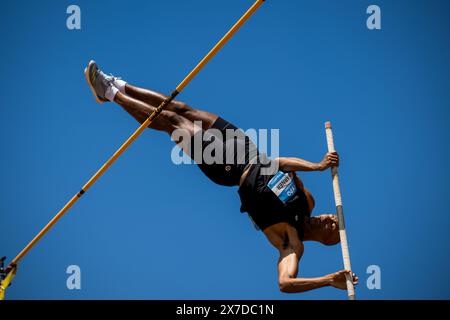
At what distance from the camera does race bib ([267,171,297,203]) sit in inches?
403

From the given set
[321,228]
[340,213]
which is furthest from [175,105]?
[340,213]

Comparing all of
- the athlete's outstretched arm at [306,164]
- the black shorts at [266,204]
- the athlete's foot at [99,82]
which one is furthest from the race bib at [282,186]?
the athlete's foot at [99,82]

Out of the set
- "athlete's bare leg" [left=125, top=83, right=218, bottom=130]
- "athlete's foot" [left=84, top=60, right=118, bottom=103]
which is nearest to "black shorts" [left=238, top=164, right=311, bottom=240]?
"athlete's bare leg" [left=125, top=83, right=218, bottom=130]

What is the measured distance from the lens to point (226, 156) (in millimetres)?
10594

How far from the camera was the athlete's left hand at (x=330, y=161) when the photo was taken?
9242mm

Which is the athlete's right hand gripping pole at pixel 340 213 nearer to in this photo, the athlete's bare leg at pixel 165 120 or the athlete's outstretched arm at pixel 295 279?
the athlete's outstretched arm at pixel 295 279

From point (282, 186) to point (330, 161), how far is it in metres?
1.24

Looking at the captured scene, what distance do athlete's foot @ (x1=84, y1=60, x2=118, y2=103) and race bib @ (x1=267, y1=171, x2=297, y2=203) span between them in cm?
297

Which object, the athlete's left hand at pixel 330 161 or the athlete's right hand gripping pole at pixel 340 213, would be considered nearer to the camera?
the athlete's right hand gripping pole at pixel 340 213
